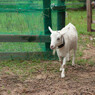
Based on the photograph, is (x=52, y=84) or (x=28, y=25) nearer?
(x=52, y=84)

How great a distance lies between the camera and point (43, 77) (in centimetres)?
494

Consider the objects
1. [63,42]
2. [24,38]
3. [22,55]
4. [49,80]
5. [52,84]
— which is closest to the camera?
[52,84]

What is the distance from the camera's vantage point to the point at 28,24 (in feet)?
19.6

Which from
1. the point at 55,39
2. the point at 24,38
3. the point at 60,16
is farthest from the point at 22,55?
the point at 55,39

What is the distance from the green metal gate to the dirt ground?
114cm

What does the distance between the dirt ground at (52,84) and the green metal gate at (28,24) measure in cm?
114

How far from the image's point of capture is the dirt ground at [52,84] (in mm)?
4203

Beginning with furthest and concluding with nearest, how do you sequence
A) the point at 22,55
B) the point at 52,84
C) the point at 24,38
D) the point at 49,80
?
the point at 22,55, the point at 24,38, the point at 49,80, the point at 52,84

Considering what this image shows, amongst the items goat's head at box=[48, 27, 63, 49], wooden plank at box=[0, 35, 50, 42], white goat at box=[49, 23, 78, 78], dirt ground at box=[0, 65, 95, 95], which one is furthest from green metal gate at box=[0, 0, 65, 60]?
goat's head at box=[48, 27, 63, 49]

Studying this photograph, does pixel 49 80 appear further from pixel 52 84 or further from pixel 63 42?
pixel 63 42

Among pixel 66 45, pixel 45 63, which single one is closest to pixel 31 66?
pixel 45 63

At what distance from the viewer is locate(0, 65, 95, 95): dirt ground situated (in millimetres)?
4203

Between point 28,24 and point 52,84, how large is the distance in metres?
2.15

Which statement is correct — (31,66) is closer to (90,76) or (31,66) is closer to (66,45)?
(66,45)
